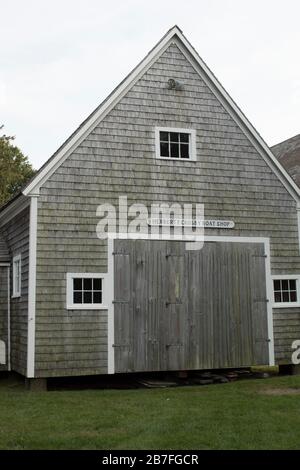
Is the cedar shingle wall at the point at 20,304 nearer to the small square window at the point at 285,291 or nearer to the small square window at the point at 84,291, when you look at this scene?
the small square window at the point at 84,291

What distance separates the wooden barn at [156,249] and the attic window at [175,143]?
1.4 inches

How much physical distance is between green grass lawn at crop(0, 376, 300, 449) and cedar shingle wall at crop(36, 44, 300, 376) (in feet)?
5.04

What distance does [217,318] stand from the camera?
51.2 ft

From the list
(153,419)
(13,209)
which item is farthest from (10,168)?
(153,419)

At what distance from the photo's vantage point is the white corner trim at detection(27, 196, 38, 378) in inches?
547

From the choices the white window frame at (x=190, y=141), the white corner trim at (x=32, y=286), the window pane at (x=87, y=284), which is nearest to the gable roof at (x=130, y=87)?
the white corner trim at (x=32, y=286)

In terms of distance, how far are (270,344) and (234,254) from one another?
2.54 meters

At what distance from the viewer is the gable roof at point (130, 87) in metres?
14.6

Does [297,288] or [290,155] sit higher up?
[290,155]

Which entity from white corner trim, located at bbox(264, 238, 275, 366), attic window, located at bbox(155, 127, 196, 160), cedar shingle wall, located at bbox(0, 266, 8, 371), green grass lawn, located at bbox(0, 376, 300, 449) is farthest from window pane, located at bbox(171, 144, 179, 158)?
→ green grass lawn, located at bbox(0, 376, 300, 449)

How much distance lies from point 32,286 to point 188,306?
3985mm

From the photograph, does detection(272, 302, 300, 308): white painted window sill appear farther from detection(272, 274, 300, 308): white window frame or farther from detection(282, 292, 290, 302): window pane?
detection(282, 292, 290, 302): window pane

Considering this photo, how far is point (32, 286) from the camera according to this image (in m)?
14.1

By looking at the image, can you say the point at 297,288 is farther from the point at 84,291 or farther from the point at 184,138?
the point at 84,291
